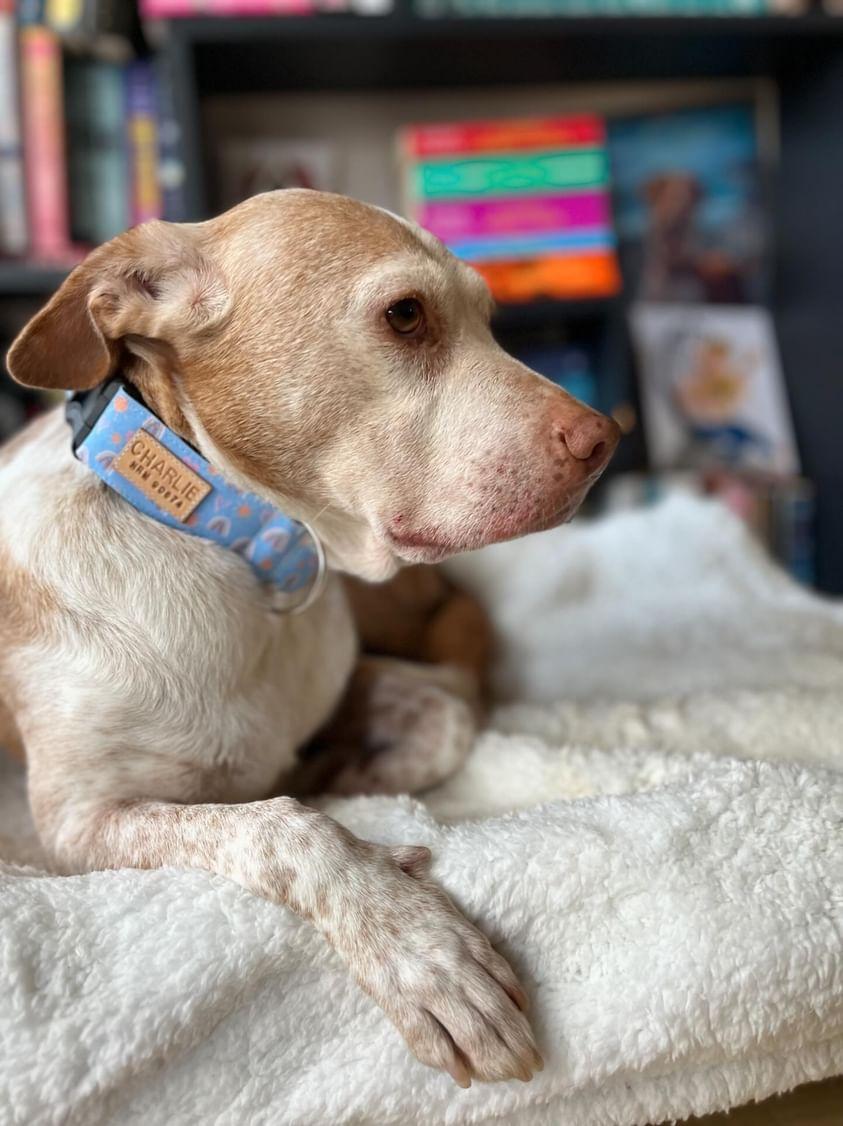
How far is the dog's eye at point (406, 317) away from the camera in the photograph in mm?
Result: 985

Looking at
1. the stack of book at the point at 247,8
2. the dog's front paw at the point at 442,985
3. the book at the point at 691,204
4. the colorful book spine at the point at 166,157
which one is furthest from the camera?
the book at the point at 691,204

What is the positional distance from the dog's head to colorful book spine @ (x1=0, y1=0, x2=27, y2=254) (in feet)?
3.65

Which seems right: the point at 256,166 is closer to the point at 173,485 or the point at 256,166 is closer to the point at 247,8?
the point at 247,8

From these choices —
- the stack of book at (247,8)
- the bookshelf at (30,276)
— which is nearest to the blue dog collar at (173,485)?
the bookshelf at (30,276)

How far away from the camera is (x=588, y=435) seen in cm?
95

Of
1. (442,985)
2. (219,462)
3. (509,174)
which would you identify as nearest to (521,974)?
(442,985)

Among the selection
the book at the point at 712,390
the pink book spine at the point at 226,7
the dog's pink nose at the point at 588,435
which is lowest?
the book at the point at 712,390

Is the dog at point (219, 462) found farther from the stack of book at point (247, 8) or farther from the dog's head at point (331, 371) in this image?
the stack of book at point (247, 8)

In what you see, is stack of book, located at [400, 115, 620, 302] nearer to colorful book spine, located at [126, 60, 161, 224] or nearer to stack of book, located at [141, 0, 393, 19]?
stack of book, located at [141, 0, 393, 19]

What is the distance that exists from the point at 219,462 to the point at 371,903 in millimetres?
487

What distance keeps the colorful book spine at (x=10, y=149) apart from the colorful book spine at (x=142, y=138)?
0.71ft

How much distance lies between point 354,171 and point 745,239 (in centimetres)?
106

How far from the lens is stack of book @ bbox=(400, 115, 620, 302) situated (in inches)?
86.0

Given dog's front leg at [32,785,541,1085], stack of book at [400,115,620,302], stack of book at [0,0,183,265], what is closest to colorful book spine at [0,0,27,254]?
stack of book at [0,0,183,265]
